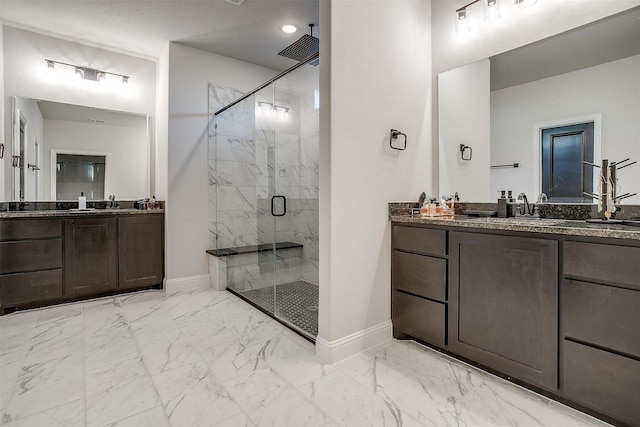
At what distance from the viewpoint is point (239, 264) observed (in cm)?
339

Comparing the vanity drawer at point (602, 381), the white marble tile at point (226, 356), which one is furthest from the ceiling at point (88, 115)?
the vanity drawer at point (602, 381)

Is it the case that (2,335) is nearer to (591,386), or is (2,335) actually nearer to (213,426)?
(213,426)

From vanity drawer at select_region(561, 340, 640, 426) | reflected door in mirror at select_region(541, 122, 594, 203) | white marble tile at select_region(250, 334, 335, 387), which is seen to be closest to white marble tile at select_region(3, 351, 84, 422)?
white marble tile at select_region(250, 334, 335, 387)

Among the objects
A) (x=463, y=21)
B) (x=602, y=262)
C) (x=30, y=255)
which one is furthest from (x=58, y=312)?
(x=463, y=21)

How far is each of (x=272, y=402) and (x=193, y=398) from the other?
394 millimetres

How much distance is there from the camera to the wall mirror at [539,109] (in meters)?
1.73

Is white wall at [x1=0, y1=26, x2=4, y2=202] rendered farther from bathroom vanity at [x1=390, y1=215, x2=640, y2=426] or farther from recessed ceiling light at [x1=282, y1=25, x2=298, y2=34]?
bathroom vanity at [x1=390, y1=215, x2=640, y2=426]

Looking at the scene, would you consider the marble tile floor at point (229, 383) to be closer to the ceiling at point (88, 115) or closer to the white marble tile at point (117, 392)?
the white marble tile at point (117, 392)

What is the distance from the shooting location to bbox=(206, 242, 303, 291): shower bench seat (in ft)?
10.5

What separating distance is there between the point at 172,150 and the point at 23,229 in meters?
1.41

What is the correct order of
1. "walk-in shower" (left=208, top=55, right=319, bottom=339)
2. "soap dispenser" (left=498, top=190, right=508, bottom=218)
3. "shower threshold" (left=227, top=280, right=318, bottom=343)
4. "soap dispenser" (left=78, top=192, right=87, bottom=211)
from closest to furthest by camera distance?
1. "soap dispenser" (left=498, top=190, right=508, bottom=218)
2. "shower threshold" (left=227, top=280, right=318, bottom=343)
3. "walk-in shower" (left=208, top=55, right=319, bottom=339)
4. "soap dispenser" (left=78, top=192, right=87, bottom=211)

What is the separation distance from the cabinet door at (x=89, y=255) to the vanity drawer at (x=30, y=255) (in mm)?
78

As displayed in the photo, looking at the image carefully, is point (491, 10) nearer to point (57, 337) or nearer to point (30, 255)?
→ point (57, 337)

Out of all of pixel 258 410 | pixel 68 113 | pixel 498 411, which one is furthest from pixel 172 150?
pixel 498 411
